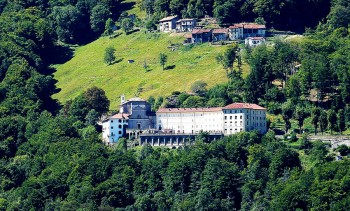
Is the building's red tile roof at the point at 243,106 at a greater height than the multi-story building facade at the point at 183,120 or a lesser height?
greater

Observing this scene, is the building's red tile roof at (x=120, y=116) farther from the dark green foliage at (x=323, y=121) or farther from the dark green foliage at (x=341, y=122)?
the dark green foliage at (x=341, y=122)

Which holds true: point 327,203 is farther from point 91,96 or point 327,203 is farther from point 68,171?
point 91,96

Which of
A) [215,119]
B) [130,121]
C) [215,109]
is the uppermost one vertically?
[215,109]

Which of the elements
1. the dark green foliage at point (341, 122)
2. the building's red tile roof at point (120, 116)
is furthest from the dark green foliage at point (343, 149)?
the building's red tile roof at point (120, 116)

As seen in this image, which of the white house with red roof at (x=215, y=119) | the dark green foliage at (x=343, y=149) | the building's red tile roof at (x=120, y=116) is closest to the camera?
the dark green foliage at (x=343, y=149)

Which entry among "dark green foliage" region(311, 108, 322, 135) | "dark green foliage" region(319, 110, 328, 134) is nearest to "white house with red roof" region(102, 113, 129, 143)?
"dark green foliage" region(311, 108, 322, 135)

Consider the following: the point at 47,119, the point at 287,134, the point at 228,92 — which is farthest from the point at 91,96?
the point at 287,134

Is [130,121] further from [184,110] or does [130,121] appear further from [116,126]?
[184,110]

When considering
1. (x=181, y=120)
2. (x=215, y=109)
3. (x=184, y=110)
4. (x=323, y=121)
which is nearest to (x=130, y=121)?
(x=181, y=120)
